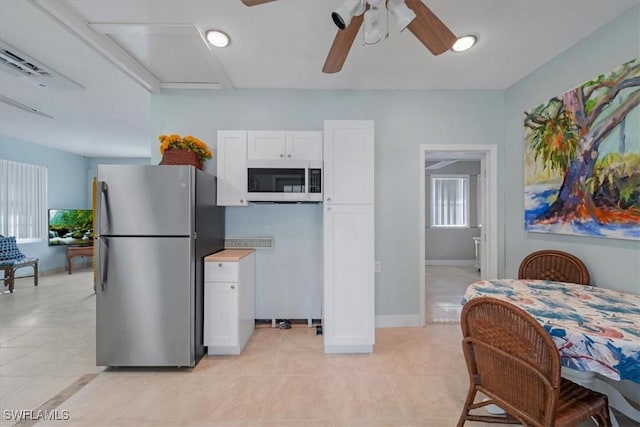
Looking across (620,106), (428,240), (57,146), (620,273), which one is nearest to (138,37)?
(620,106)

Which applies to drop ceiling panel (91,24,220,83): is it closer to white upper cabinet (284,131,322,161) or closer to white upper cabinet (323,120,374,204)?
white upper cabinet (284,131,322,161)

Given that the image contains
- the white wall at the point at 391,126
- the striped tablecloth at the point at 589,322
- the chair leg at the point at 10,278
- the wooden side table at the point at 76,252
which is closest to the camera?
the striped tablecloth at the point at 589,322

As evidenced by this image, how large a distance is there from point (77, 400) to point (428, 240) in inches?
269

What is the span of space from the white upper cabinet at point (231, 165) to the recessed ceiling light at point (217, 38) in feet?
2.49

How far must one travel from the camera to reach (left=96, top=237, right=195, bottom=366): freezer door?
7.28 feet

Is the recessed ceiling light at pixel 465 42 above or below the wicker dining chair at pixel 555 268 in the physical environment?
above

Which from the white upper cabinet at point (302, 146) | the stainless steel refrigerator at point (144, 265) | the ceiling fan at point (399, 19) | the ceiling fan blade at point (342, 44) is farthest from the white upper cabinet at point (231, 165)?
the ceiling fan at point (399, 19)

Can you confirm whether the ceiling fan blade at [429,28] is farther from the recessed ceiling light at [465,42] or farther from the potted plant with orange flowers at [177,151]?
the potted plant with orange flowers at [177,151]

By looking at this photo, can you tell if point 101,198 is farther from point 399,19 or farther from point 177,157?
point 399,19

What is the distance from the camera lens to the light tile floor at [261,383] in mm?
1797

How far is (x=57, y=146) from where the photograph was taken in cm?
595

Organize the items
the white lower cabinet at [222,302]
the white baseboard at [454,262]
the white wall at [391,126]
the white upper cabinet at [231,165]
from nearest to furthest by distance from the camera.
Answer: the white lower cabinet at [222,302]
the white upper cabinet at [231,165]
the white wall at [391,126]
the white baseboard at [454,262]


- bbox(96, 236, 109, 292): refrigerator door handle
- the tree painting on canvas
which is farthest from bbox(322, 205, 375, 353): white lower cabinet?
bbox(96, 236, 109, 292): refrigerator door handle

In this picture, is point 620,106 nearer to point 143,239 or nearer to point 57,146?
point 143,239
